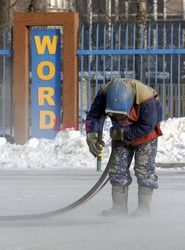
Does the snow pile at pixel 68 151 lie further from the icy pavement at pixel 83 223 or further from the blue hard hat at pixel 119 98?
the blue hard hat at pixel 119 98

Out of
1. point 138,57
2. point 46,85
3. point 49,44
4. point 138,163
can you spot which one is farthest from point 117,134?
point 138,57

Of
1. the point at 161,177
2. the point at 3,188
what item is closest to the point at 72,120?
the point at 161,177

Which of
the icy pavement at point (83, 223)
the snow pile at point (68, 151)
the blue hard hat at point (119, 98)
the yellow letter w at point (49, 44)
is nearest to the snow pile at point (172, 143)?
the snow pile at point (68, 151)

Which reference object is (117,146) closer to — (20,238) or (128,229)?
(128,229)

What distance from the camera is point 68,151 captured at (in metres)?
14.3

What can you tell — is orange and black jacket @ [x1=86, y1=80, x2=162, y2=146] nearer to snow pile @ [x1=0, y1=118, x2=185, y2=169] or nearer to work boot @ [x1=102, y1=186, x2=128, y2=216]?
work boot @ [x1=102, y1=186, x2=128, y2=216]

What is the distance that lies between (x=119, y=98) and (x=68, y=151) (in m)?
7.26

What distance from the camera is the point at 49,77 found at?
16.6 meters

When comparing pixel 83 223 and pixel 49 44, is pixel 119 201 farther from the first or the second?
pixel 49 44

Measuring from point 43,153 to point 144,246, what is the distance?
828cm

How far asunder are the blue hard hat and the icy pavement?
3.31 ft

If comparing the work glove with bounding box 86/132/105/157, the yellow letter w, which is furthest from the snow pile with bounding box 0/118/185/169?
the work glove with bounding box 86/132/105/157

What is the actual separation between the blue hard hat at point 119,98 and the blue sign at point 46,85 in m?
9.38

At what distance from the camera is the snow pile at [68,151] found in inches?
539
